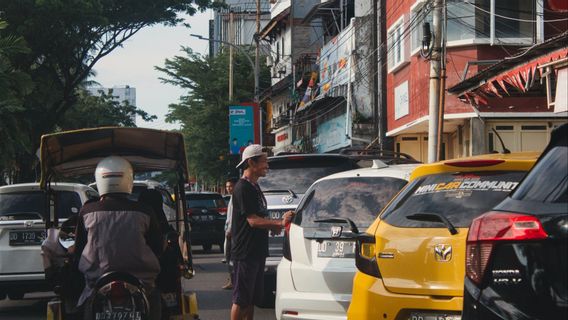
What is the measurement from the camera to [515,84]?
47.0ft

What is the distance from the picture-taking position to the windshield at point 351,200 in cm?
872

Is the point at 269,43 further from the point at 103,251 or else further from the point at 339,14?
the point at 103,251

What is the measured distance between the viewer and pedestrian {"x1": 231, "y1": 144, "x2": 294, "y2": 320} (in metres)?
8.06

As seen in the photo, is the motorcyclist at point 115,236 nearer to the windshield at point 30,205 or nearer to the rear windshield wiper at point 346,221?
the rear windshield wiper at point 346,221

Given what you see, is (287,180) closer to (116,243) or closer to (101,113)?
(116,243)

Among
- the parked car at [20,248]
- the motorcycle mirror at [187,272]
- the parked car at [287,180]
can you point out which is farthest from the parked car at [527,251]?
the parked car at [20,248]

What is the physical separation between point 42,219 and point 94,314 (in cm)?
652

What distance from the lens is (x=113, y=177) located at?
6.49 m

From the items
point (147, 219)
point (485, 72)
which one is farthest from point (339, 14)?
point (147, 219)

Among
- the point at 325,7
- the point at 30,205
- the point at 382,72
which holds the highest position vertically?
the point at 325,7

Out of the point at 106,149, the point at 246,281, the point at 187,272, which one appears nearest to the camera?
the point at 187,272

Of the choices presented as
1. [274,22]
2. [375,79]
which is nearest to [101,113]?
[274,22]

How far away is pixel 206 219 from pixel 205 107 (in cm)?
2570

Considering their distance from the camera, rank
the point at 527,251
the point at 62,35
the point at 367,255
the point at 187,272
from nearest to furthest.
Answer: the point at 527,251
the point at 367,255
the point at 187,272
the point at 62,35
